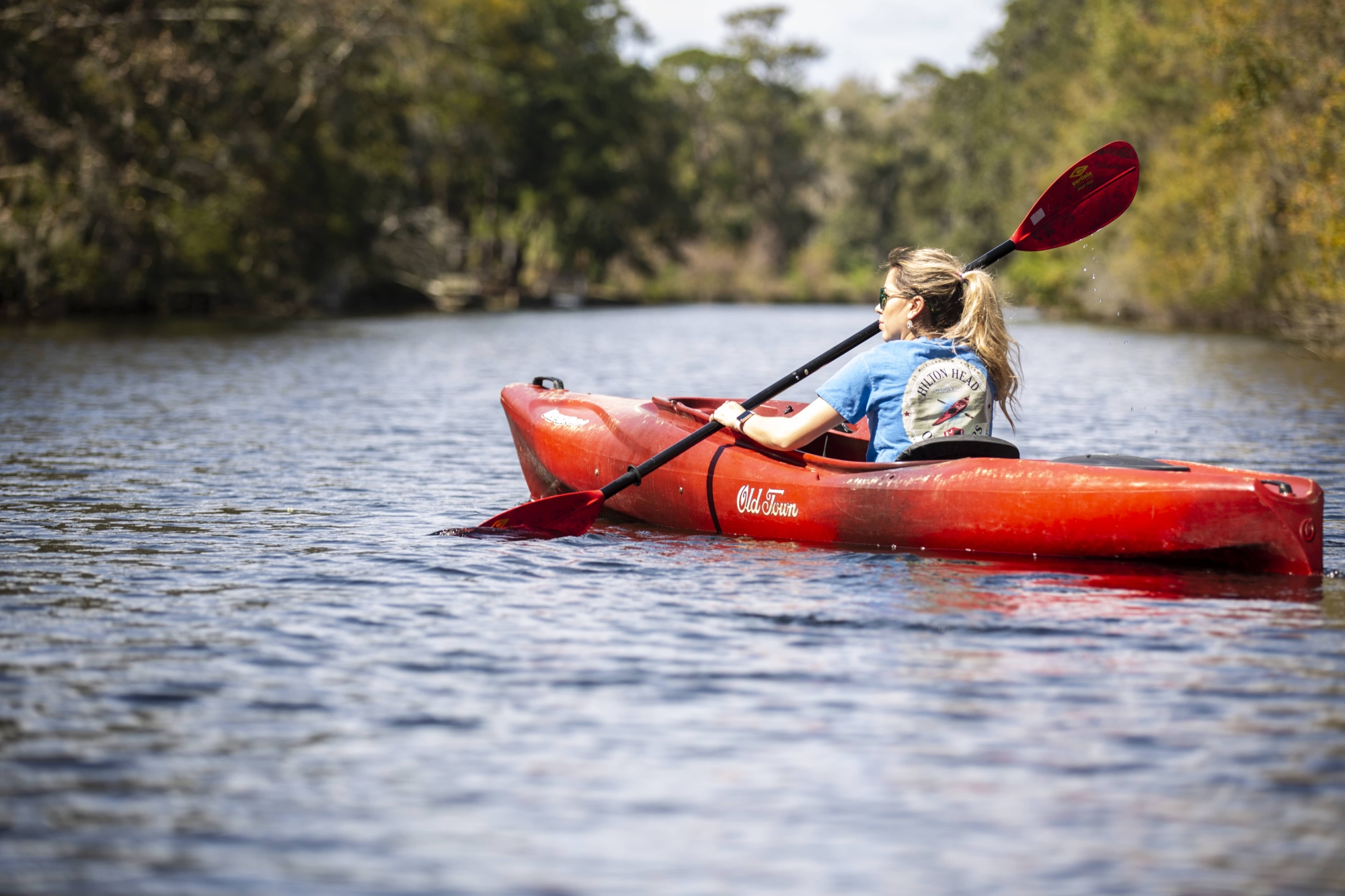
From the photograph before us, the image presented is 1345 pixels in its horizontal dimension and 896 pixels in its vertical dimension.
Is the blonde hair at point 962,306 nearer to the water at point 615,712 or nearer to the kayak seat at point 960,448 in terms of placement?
the kayak seat at point 960,448

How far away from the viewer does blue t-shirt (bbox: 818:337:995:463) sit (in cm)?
650

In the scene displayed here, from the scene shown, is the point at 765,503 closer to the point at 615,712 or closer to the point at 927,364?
the point at 927,364

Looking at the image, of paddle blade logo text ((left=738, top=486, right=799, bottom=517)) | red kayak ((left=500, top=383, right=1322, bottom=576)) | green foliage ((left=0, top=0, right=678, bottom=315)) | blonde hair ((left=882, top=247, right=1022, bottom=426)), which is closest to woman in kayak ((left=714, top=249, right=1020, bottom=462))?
blonde hair ((left=882, top=247, right=1022, bottom=426))

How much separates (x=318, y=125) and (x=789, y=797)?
34443 millimetres

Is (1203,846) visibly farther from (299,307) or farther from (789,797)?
(299,307)

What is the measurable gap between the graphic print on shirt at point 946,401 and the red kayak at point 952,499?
18cm

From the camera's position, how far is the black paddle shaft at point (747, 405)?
23.6ft

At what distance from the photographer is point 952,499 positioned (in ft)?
21.3

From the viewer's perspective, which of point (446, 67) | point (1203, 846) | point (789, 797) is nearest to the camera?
point (1203, 846)

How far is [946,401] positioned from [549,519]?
204 cm

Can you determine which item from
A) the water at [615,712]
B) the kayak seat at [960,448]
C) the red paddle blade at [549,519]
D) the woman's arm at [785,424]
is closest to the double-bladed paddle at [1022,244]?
the red paddle blade at [549,519]

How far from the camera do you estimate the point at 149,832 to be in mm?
3434

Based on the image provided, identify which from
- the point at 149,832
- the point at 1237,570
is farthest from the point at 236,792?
the point at 1237,570

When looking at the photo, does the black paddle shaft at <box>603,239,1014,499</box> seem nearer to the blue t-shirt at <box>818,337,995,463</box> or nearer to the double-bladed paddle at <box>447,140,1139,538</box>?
the double-bladed paddle at <box>447,140,1139,538</box>
